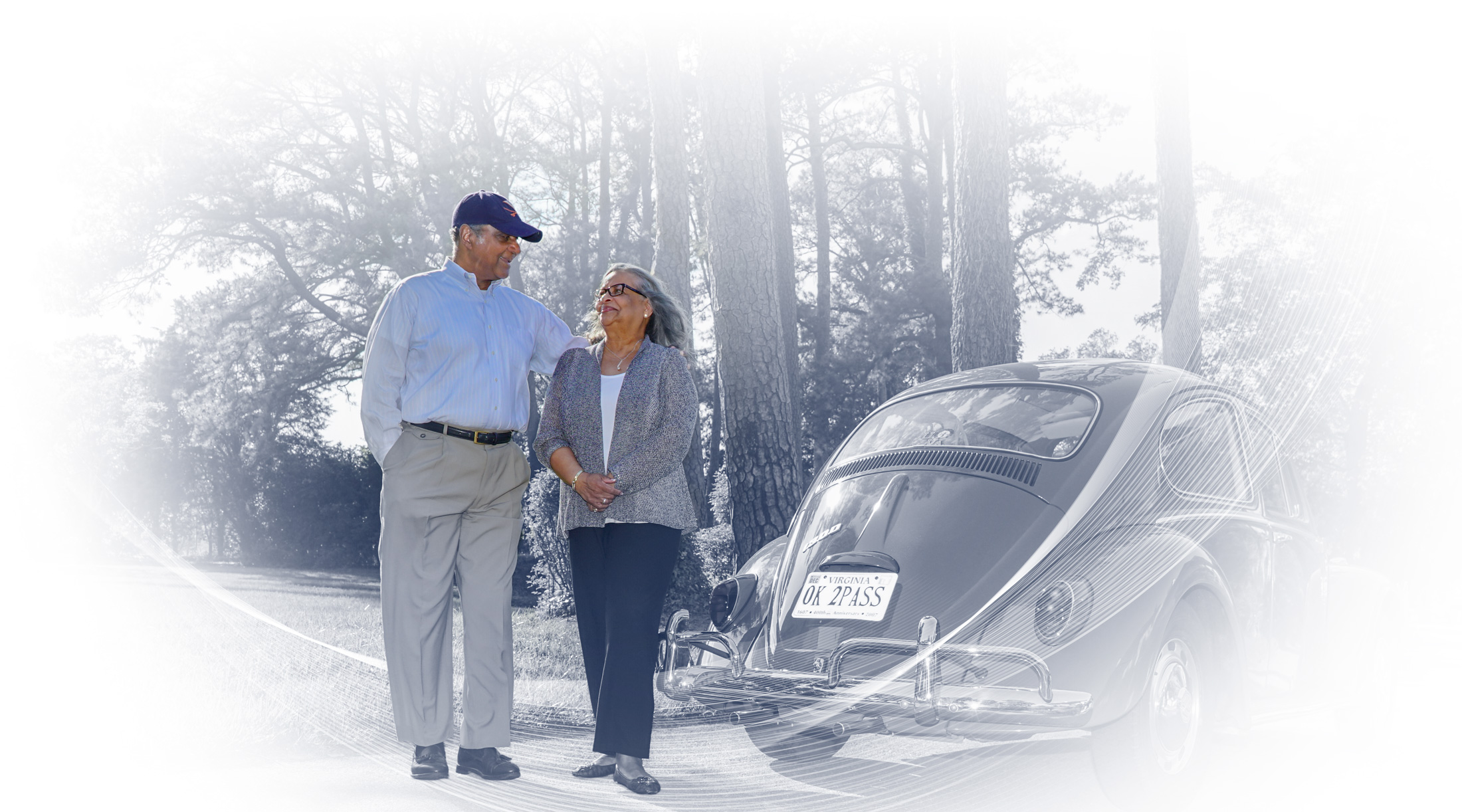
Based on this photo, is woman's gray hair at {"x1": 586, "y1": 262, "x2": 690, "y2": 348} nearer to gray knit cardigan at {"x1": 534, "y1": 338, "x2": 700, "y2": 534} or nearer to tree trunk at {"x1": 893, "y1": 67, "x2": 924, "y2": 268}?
gray knit cardigan at {"x1": 534, "y1": 338, "x2": 700, "y2": 534}

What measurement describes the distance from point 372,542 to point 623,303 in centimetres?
2344

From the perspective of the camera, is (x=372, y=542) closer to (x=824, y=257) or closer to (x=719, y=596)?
(x=824, y=257)

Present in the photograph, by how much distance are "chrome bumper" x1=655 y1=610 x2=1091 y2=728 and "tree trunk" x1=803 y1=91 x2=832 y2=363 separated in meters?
22.2

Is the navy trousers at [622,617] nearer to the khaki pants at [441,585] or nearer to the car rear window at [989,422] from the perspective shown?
the khaki pants at [441,585]

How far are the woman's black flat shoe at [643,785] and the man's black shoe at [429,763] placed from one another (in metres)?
0.74

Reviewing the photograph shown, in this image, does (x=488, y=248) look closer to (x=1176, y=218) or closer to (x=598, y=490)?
(x=598, y=490)

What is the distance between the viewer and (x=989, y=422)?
453cm

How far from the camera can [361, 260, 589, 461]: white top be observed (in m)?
4.24

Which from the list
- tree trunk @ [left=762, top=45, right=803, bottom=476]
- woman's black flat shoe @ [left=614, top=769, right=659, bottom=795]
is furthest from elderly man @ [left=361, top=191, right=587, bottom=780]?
tree trunk @ [left=762, top=45, right=803, bottom=476]

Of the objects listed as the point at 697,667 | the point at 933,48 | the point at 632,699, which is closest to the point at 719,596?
the point at 697,667

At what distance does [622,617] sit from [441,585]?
0.75 meters

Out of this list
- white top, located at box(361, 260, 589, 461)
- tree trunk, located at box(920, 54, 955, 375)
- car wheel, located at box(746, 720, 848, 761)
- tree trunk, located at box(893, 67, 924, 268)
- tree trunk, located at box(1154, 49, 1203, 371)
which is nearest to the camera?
white top, located at box(361, 260, 589, 461)

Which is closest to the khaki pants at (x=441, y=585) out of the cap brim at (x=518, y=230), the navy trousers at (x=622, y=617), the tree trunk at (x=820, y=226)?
the navy trousers at (x=622, y=617)

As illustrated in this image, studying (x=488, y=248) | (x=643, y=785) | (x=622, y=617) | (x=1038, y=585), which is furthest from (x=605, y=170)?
(x=1038, y=585)
